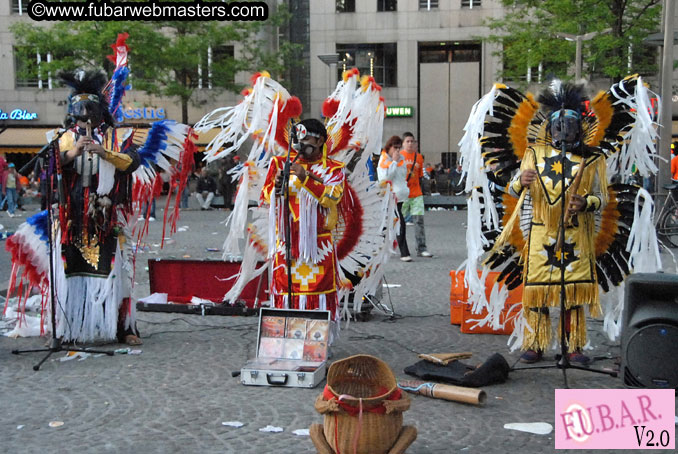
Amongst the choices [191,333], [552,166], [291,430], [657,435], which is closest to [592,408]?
[657,435]

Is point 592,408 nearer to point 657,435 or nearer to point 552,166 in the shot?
point 657,435

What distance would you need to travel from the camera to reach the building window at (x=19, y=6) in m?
31.2

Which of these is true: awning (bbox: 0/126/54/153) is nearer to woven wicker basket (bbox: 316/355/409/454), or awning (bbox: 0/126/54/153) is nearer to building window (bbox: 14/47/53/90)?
building window (bbox: 14/47/53/90)

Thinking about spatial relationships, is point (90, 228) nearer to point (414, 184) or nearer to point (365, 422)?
point (365, 422)

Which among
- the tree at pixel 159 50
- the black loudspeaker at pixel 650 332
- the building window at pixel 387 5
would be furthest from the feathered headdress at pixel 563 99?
the building window at pixel 387 5

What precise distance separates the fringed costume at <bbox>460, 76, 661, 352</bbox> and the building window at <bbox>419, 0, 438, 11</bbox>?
2666cm

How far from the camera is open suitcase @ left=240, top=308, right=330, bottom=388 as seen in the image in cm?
523

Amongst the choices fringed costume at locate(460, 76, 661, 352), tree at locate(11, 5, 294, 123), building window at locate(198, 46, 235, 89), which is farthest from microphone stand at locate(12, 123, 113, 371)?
building window at locate(198, 46, 235, 89)

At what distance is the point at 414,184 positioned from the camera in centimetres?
1100

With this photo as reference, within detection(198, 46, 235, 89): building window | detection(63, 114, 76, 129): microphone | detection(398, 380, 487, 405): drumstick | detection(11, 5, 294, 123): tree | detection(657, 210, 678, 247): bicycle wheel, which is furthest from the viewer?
detection(198, 46, 235, 89): building window

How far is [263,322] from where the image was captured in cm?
542

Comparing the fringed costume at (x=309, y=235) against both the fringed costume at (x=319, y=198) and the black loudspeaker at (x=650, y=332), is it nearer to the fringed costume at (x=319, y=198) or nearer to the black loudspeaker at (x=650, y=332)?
the fringed costume at (x=319, y=198)

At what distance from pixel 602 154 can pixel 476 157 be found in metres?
0.91

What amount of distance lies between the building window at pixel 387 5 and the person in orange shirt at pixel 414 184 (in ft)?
70.9
